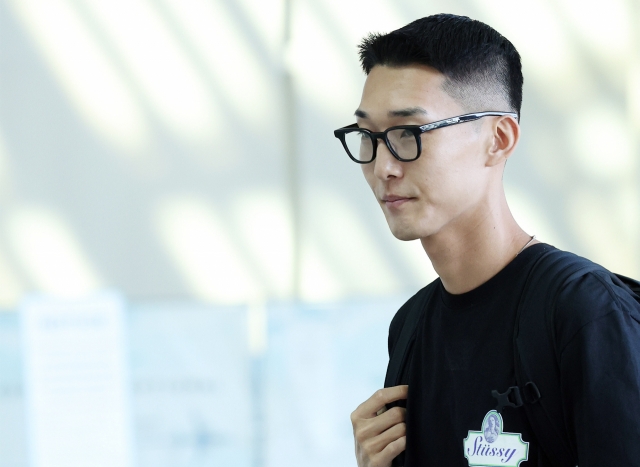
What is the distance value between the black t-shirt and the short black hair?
0.32 metres

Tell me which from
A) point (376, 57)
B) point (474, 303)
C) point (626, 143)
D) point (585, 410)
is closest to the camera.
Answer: point (585, 410)

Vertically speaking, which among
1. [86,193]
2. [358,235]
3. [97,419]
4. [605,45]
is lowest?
[97,419]

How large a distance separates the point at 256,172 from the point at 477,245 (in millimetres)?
1934

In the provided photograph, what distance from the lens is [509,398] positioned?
119 cm

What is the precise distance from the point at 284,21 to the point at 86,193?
1094mm

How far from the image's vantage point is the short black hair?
→ 1377mm

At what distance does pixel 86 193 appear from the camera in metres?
3.24

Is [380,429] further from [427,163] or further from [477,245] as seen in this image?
[427,163]

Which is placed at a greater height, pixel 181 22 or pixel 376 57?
pixel 181 22

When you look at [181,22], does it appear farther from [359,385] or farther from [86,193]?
[359,385]

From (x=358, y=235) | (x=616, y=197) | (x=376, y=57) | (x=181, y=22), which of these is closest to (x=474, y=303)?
(x=376, y=57)

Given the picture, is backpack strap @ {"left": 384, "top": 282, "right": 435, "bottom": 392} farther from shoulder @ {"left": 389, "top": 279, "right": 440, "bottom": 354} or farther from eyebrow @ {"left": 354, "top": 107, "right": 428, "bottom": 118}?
eyebrow @ {"left": 354, "top": 107, "right": 428, "bottom": 118}

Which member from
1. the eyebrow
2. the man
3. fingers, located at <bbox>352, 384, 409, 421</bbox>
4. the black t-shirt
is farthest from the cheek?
fingers, located at <bbox>352, 384, 409, 421</bbox>

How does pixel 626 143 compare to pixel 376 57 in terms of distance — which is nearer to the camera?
pixel 376 57
